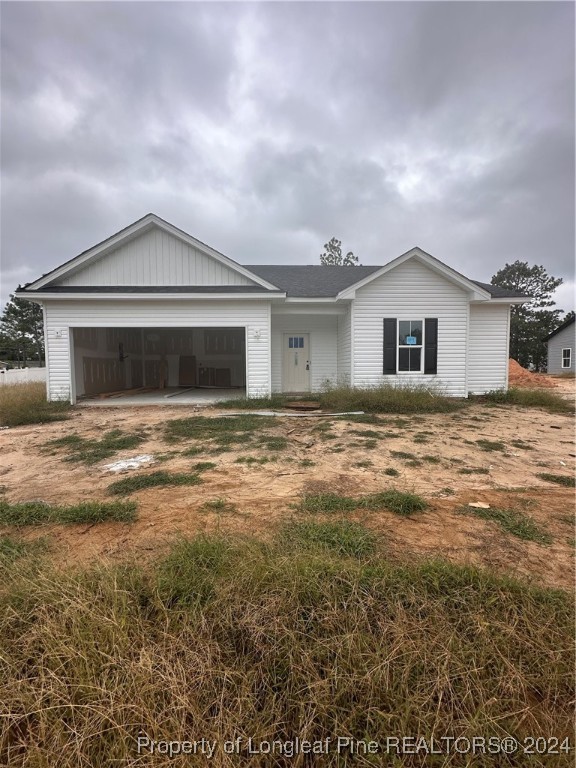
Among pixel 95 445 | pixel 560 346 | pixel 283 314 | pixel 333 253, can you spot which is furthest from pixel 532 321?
pixel 95 445

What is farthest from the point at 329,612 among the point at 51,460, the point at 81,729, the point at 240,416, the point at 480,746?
the point at 240,416

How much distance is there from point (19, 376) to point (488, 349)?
73.5 feet

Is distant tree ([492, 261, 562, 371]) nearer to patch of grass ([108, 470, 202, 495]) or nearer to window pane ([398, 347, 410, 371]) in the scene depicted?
window pane ([398, 347, 410, 371])

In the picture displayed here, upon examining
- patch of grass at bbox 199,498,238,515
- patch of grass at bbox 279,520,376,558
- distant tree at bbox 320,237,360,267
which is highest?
distant tree at bbox 320,237,360,267

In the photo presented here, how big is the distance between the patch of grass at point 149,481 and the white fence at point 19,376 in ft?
57.0

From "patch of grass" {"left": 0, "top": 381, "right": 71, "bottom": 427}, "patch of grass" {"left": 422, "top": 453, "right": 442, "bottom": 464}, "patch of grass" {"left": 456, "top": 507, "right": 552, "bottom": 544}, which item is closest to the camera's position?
"patch of grass" {"left": 456, "top": 507, "right": 552, "bottom": 544}

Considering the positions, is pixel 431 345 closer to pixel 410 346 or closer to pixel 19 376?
pixel 410 346

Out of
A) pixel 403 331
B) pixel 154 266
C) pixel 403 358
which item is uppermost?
pixel 154 266

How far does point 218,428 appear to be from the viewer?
793 cm

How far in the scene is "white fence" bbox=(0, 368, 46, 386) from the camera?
18609 millimetres

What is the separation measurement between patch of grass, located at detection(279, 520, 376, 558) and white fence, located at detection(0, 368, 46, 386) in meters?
20.0

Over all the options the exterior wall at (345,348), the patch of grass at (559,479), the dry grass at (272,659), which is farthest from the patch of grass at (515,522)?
the exterior wall at (345,348)

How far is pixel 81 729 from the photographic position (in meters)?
1.50

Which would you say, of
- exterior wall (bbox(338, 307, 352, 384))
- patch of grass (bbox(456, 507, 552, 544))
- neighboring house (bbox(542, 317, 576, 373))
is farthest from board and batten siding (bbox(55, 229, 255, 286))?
neighboring house (bbox(542, 317, 576, 373))
